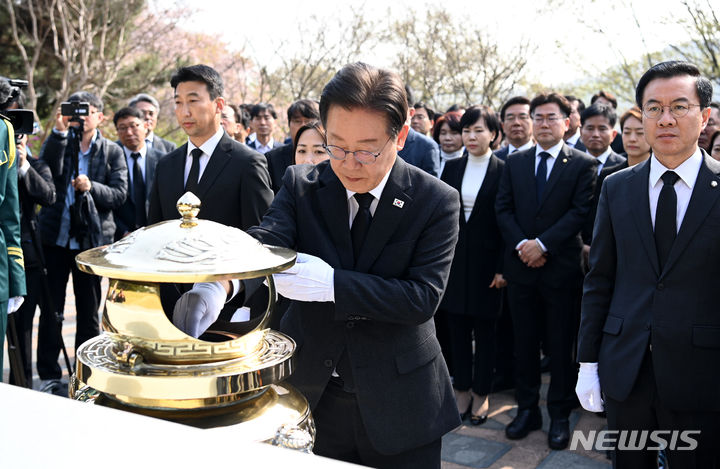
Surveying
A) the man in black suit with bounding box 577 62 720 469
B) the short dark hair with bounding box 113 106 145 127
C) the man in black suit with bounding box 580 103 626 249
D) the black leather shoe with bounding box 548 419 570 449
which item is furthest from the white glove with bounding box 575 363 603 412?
the short dark hair with bounding box 113 106 145 127

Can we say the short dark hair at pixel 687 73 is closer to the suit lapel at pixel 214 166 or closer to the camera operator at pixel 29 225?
the suit lapel at pixel 214 166

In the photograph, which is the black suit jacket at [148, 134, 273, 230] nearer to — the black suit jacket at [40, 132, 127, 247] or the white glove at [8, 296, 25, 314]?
the white glove at [8, 296, 25, 314]

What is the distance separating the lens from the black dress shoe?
4363 millimetres

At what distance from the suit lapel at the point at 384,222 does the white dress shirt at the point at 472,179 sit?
3.20m

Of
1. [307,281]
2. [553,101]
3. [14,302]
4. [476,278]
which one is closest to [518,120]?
[553,101]

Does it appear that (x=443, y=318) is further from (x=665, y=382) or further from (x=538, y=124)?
(x=665, y=382)

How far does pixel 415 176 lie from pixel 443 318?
4041 millimetres

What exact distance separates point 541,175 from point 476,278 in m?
0.93

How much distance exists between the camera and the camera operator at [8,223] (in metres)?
3.50

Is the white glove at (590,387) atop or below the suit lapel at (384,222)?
below

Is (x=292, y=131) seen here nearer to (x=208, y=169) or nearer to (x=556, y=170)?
(x=208, y=169)

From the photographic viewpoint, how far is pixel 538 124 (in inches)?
192

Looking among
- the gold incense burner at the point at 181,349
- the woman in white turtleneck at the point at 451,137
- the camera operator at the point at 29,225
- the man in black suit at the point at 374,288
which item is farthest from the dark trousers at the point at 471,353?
the gold incense burner at the point at 181,349

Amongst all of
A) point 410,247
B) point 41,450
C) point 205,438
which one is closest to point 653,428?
point 410,247
